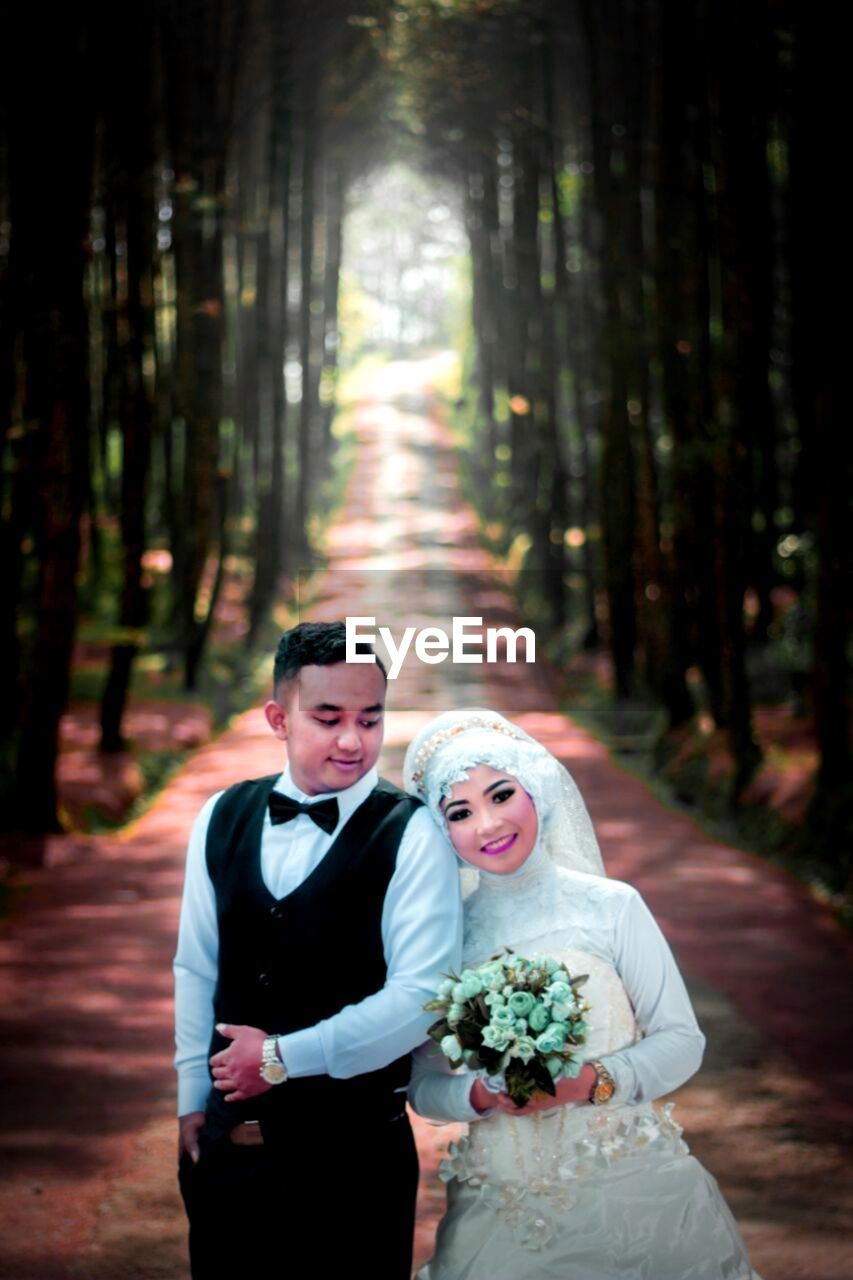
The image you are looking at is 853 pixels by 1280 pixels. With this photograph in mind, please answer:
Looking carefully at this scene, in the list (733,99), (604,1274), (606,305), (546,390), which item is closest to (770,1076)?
(604,1274)

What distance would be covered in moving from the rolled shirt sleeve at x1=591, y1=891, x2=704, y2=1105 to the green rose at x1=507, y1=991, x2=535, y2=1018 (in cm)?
32

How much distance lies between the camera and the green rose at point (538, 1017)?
128 inches

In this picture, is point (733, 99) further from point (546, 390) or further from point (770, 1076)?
point (546, 390)

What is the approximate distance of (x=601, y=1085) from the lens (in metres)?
3.46

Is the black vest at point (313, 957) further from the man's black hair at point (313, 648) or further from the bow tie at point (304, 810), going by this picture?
the man's black hair at point (313, 648)

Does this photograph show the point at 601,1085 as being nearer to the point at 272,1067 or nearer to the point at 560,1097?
the point at 560,1097

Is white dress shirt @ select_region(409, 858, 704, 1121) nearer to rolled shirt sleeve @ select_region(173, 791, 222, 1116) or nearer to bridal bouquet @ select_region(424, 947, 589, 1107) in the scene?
bridal bouquet @ select_region(424, 947, 589, 1107)

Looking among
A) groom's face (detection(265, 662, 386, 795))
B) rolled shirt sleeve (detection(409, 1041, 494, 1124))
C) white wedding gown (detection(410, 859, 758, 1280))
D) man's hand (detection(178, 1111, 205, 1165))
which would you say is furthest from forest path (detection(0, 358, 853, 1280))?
groom's face (detection(265, 662, 386, 795))

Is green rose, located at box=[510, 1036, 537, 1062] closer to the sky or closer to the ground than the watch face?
closer to the sky

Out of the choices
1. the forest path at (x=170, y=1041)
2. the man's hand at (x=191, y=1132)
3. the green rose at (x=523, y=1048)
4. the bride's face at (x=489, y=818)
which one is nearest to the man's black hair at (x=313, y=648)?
the bride's face at (x=489, y=818)

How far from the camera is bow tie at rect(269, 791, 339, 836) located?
342 cm

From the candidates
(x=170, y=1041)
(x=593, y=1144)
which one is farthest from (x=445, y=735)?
(x=170, y=1041)

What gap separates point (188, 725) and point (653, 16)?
10.4m

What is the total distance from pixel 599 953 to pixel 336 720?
0.76 m
